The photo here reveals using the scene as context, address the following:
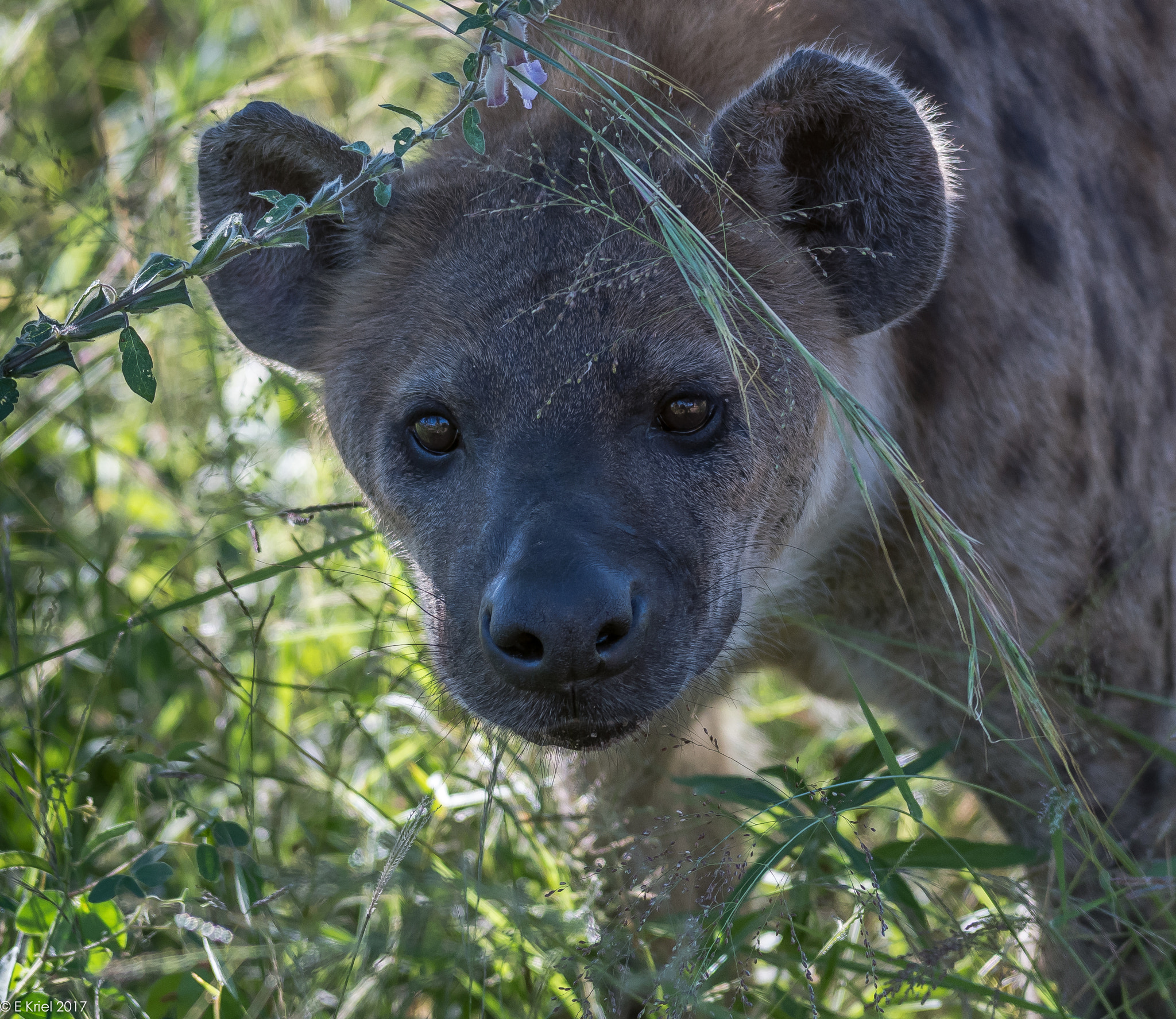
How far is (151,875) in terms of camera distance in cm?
200

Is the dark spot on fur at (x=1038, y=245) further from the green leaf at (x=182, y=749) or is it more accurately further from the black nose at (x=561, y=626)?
the green leaf at (x=182, y=749)

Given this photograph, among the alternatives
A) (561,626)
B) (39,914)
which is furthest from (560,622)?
(39,914)

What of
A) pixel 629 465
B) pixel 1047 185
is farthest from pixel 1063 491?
pixel 629 465

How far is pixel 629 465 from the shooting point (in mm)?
1935

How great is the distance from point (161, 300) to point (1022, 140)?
5.21ft

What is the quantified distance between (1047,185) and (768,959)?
149cm

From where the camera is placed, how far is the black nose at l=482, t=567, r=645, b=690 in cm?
171

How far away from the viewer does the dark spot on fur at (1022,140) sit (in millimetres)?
2357

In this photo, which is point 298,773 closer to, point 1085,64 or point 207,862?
point 207,862

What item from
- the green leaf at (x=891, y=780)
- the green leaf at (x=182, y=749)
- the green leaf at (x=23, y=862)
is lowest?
the green leaf at (x=891, y=780)

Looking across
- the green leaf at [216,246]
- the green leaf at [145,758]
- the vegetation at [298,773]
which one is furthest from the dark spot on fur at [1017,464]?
the green leaf at [145,758]

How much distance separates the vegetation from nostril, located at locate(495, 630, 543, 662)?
339mm

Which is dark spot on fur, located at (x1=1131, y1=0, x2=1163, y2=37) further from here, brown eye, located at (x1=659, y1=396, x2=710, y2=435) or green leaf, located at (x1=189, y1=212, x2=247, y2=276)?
green leaf, located at (x1=189, y1=212, x2=247, y2=276)

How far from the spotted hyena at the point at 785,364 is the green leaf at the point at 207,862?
49 centimetres
